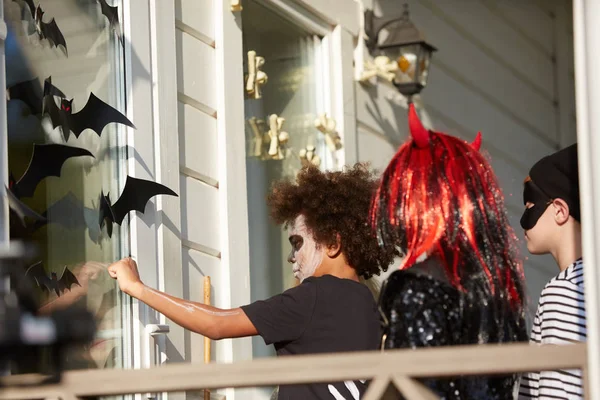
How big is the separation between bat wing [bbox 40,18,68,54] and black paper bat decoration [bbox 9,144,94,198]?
1.12 feet

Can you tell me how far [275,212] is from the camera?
3.97 m

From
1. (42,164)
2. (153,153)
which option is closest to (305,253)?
(153,153)

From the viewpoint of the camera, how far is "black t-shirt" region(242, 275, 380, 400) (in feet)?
11.2

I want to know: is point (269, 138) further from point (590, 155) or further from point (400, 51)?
point (590, 155)

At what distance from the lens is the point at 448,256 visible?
2561mm

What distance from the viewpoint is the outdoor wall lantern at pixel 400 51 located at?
5754mm

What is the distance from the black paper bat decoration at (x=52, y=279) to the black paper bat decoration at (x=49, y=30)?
70 cm

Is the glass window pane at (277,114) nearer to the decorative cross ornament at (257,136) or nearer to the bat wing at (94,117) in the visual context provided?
the decorative cross ornament at (257,136)

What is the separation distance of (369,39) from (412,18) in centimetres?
71

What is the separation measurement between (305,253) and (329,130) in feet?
5.15

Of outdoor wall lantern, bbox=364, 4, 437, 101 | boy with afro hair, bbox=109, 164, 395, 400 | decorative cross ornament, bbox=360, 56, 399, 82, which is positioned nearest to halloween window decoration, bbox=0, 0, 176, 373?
boy with afro hair, bbox=109, 164, 395, 400

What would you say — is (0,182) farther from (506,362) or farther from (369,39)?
(369,39)

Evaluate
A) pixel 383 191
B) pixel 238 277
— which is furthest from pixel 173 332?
pixel 383 191

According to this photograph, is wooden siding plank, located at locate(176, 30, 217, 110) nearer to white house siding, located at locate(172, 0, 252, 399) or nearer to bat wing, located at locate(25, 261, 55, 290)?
white house siding, located at locate(172, 0, 252, 399)
